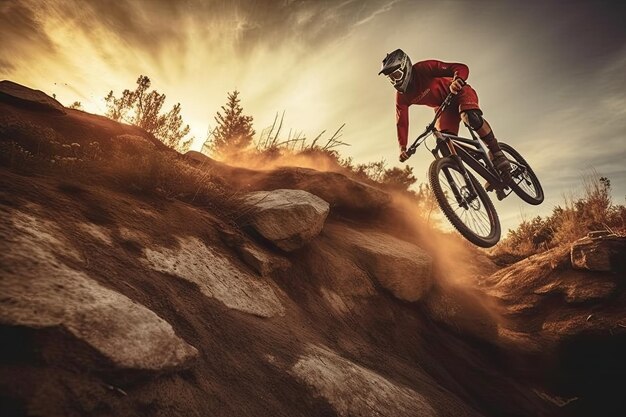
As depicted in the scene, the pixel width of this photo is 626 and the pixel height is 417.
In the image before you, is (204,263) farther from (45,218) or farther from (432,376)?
(432,376)

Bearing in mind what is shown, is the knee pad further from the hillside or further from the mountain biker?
the hillside

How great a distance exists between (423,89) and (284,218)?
413 centimetres

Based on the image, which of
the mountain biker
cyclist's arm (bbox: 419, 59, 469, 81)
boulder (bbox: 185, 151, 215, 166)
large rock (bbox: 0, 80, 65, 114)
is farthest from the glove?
large rock (bbox: 0, 80, 65, 114)

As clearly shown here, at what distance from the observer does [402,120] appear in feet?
21.4

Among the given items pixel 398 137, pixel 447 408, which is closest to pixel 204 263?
pixel 447 408

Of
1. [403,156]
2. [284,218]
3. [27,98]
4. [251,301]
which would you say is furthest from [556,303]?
[27,98]

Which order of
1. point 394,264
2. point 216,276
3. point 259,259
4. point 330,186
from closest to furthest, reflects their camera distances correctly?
point 216,276 < point 259,259 < point 394,264 < point 330,186

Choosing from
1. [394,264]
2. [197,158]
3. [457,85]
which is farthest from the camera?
[197,158]

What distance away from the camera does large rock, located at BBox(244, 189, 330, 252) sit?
15.3ft

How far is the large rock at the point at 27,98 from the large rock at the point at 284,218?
3593 mm

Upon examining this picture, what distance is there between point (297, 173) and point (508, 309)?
19.2ft

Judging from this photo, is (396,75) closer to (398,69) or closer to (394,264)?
(398,69)

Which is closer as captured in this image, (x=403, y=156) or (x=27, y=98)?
(x=27, y=98)

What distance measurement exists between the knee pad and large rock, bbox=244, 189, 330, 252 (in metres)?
3.39
